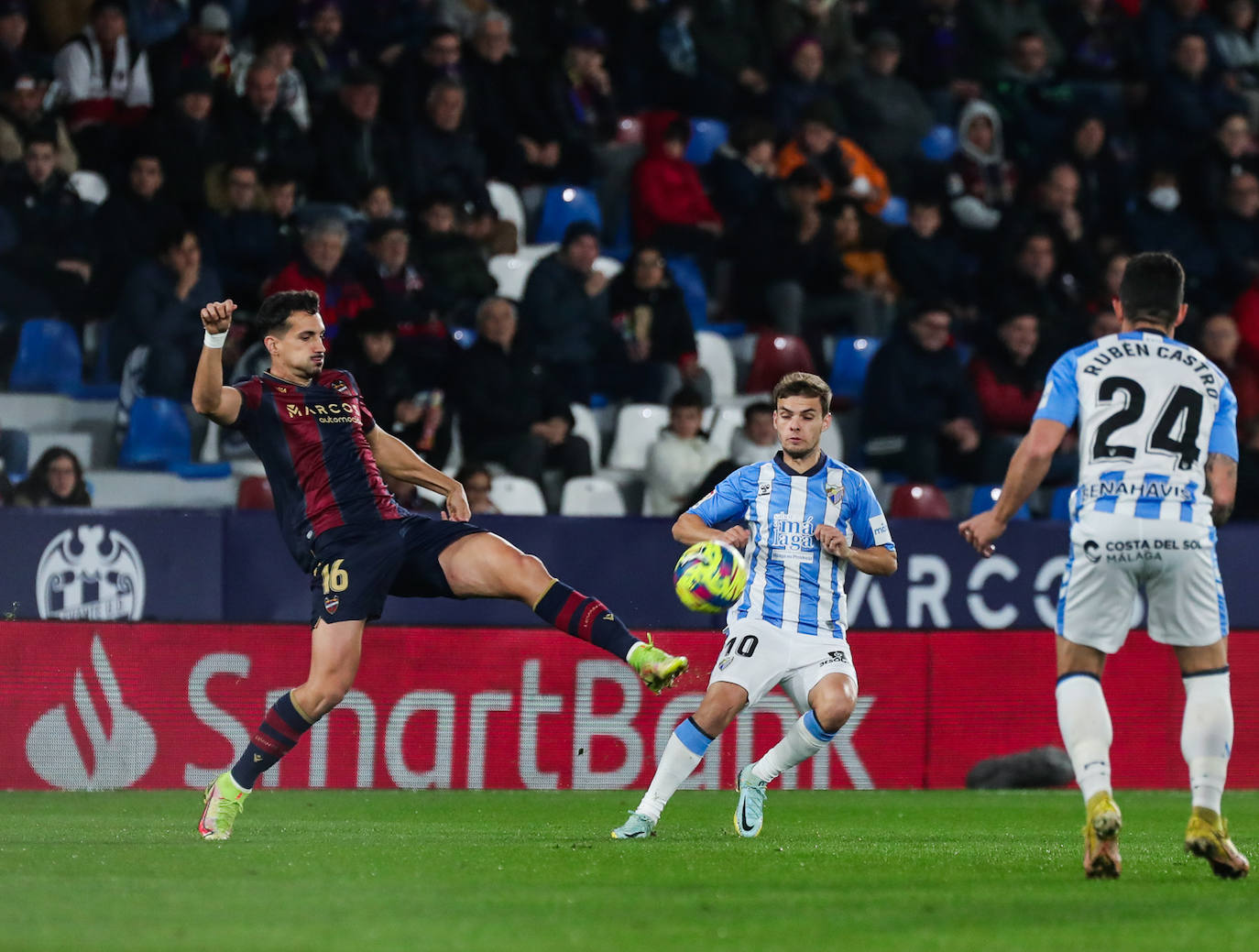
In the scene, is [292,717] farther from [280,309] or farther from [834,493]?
[834,493]

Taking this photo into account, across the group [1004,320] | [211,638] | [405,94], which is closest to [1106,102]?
[1004,320]

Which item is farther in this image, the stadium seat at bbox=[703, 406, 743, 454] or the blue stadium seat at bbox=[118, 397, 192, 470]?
the stadium seat at bbox=[703, 406, 743, 454]

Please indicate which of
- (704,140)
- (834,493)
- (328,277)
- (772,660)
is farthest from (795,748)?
(704,140)

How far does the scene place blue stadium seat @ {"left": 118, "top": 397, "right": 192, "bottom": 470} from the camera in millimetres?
13352

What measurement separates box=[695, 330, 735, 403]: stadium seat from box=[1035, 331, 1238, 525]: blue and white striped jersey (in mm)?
8968

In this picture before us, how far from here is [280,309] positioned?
7926 millimetres

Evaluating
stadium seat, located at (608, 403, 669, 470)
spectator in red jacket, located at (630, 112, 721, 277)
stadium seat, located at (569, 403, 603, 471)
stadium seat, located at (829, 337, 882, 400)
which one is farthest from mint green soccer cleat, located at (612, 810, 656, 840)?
spectator in red jacket, located at (630, 112, 721, 277)

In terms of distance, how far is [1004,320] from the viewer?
1576cm

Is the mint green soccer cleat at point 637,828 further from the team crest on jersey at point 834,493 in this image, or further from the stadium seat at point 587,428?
the stadium seat at point 587,428

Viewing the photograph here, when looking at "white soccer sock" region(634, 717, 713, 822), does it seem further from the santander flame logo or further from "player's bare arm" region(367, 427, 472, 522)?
the santander flame logo

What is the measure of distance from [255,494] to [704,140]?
20.0ft

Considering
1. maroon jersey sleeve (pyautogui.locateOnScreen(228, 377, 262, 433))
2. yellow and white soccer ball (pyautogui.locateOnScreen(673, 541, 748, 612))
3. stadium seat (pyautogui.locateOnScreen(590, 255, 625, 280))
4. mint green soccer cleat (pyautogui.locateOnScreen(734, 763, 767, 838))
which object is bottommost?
mint green soccer cleat (pyautogui.locateOnScreen(734, 763, 767, 838))

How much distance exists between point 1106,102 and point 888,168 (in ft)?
8.51

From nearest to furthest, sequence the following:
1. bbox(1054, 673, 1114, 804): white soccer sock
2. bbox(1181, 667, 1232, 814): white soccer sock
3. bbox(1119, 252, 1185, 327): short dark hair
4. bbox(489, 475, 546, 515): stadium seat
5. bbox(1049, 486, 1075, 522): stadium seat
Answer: bbox(1054, 673, 1114, 804): white soccer sock, bbox(1181, 667, 1232, 814): white soccer sock, bbox(1119, 252, 1185, 327): short dark hair, bbox(489, 475, 546, 515): stadium seat, bbox(1049, 486, 1075, 522): stadium seat
